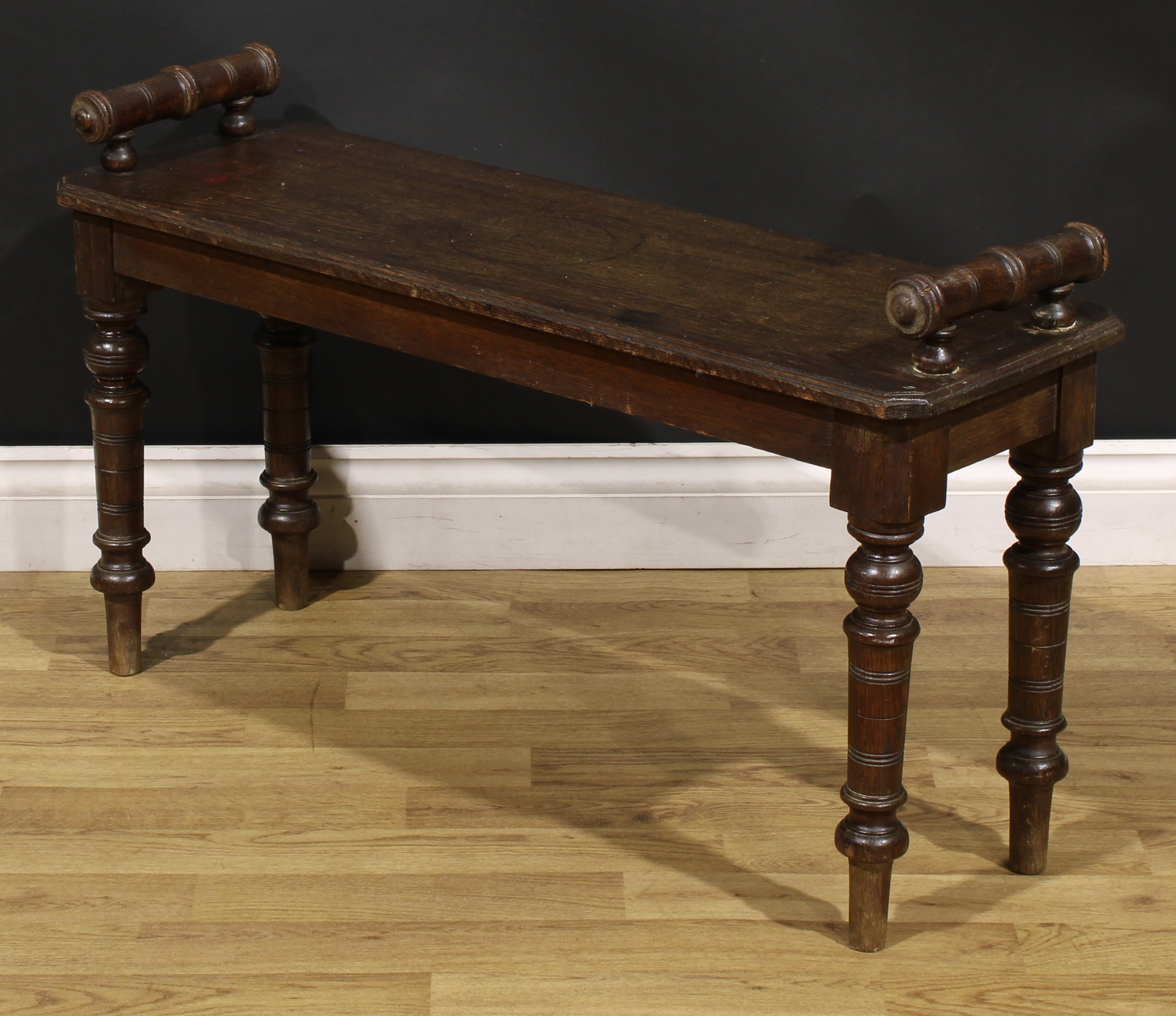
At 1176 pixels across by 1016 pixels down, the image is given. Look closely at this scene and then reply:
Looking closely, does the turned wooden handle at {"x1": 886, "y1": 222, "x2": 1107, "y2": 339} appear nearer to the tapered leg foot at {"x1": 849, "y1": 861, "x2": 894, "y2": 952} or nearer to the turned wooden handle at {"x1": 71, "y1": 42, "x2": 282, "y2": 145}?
the tapered leg foot at {"x1": 849, "y1": 861, "x2": 894, "y2": 952}

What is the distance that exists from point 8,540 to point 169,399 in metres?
0.39

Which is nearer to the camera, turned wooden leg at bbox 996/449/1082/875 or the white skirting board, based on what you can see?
turned wooden leg at bbox 996/449/1082/875

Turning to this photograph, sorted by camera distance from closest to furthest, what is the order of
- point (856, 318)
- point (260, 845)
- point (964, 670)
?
1. point (856, 318)
2. point (260, 845)
3. point (964, 670)

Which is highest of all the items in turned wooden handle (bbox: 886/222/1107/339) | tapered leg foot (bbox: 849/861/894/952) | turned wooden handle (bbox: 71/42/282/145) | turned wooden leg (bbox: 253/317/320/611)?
turned wooden handle (bbox: 71/42/282/145)

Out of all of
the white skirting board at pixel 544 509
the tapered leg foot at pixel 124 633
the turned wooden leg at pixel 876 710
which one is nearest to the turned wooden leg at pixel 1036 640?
the turned wooden leg at pixel 876 710

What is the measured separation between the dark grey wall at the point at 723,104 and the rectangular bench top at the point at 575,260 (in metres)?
0.24

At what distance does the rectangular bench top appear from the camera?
5.68 ft

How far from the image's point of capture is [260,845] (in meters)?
2.19

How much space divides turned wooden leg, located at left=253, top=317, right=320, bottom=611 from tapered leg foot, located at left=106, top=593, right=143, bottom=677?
27cm

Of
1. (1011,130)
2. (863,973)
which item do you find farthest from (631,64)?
(863,973)

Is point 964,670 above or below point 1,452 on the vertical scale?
below

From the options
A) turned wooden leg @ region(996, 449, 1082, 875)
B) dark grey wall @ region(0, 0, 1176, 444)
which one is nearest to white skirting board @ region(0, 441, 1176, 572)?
dark grey wall @ region(0, 0, 1176, 444)

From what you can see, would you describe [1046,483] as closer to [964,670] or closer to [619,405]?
[619,405]

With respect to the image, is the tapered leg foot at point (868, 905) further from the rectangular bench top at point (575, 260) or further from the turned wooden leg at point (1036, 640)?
the rectangular bench top at point (575, 260)
